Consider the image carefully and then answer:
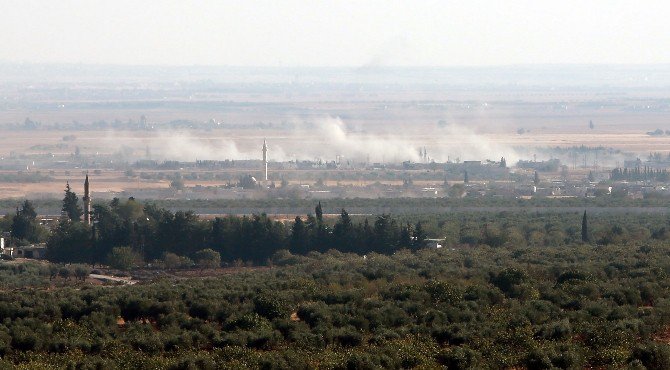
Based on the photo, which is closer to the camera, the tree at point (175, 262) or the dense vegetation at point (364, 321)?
the dense vegetation at point (364, 321)

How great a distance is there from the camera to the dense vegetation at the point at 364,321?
66.6 ft

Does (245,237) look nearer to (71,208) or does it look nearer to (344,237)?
(344,237)

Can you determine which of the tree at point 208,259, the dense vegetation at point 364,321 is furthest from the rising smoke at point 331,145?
the dense vegetation at point 364,321

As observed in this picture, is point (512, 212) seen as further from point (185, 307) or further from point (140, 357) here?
point (140, 357)

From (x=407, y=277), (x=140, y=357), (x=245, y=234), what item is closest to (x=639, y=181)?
(x=245, y=234)

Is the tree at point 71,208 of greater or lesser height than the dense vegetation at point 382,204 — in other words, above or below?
above

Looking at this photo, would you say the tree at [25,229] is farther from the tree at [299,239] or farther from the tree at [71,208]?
the tree at [299,239]

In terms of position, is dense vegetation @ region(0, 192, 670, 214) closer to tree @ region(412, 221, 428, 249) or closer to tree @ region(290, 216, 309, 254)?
tree @ region(290, 216, 309, 254)

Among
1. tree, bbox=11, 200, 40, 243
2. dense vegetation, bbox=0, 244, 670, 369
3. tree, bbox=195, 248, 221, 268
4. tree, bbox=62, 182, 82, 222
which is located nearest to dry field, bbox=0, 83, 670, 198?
tree, bbox=62, 182, 82, 222

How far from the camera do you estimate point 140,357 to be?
20734 mm

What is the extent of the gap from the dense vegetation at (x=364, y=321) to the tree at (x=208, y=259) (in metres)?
10.3

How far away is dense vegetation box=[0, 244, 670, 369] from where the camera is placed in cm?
2030

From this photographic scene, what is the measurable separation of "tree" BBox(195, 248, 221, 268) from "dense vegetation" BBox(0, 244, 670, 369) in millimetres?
10316

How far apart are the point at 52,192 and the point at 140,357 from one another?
57.9 metres
